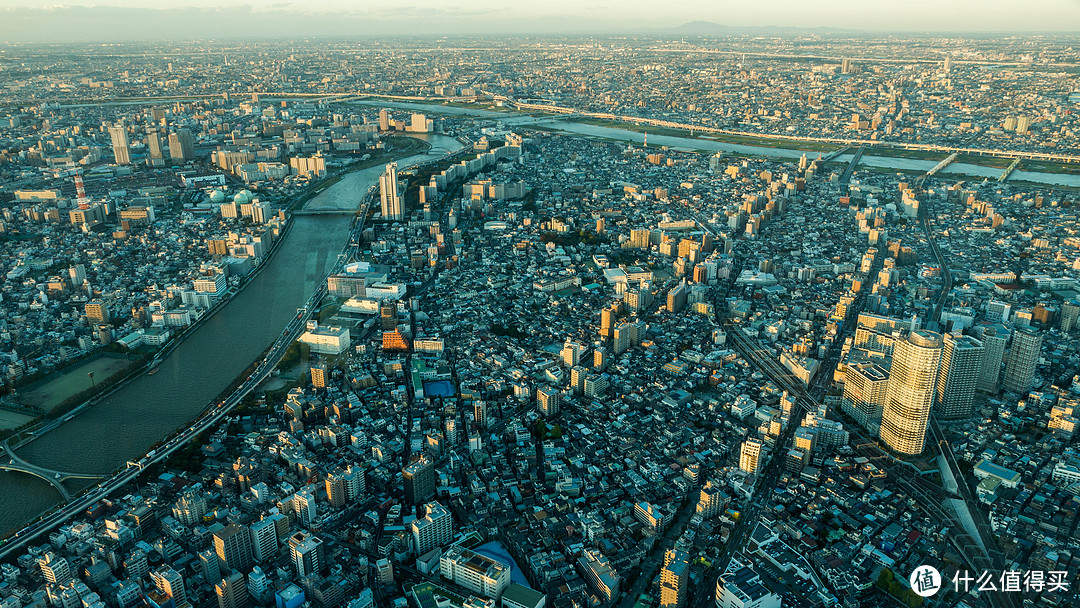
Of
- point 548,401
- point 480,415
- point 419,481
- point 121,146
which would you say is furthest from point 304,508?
point 121,146

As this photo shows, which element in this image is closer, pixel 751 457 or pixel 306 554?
pixel 306 554

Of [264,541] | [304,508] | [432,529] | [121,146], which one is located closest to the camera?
[264,541]

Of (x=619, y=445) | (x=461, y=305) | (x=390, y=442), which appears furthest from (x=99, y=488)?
(x=461, y=305)

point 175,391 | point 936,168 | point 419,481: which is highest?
point 936,168

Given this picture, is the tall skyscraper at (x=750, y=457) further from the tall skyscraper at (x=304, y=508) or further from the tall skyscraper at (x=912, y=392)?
the tall skyscraper at (x=304, y=508)

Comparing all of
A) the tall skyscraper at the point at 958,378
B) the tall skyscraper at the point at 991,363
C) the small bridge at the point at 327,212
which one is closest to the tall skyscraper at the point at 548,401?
the tall skyscraper at the point at 958,378

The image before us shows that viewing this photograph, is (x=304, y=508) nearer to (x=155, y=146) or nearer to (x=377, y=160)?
(x=377, y=160)

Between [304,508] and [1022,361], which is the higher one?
[1022,361]
